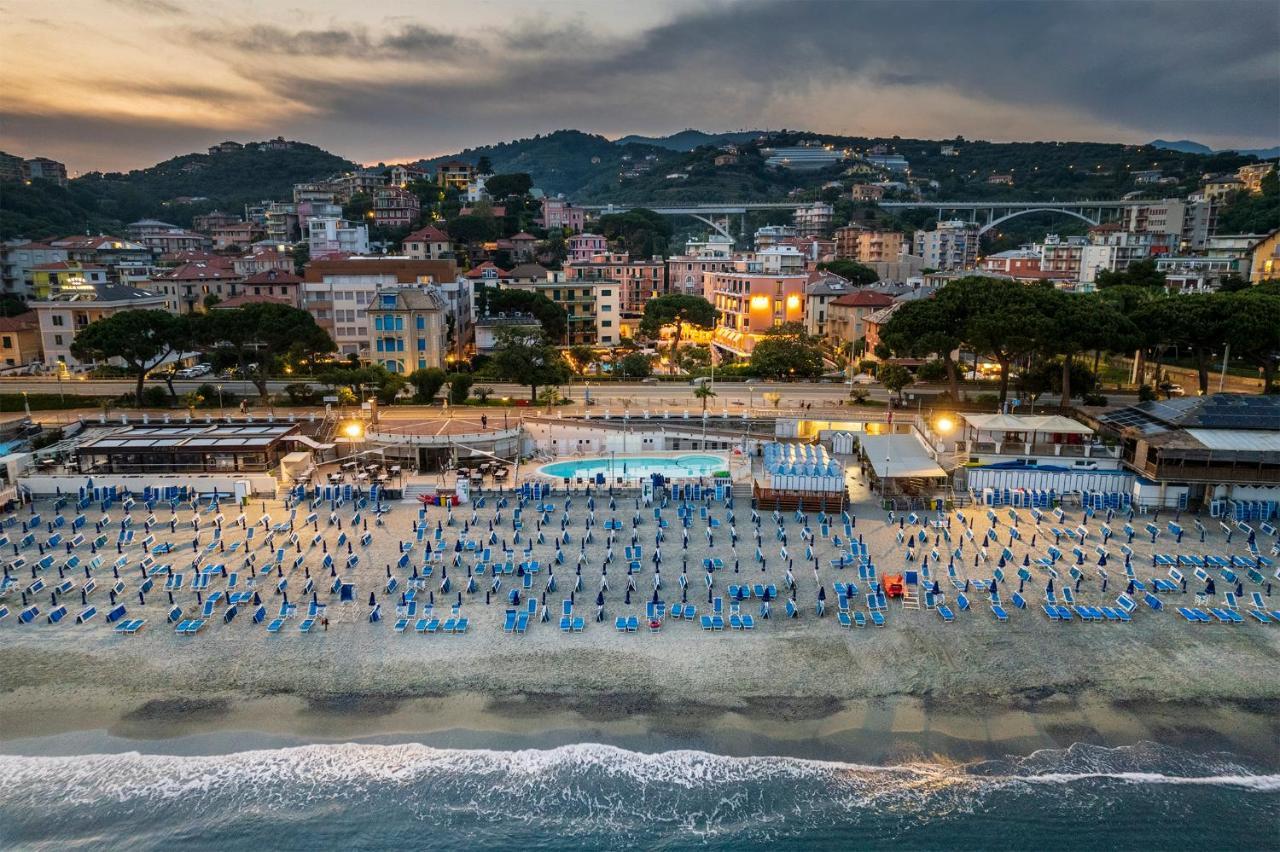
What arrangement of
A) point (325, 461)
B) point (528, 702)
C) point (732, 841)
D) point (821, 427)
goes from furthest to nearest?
point (821, 427) < point (325, 461) < point (528, 702) < point (732, 841)

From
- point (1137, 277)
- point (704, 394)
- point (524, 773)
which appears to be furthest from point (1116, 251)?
point (524, 773)

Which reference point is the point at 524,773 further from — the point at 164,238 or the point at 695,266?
the point at 164,238

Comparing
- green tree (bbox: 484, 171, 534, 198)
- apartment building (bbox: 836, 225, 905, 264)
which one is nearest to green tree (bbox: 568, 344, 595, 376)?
apartment building (bbox: 836, 225, 905, 264)

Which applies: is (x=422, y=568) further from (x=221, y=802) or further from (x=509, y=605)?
(x=221, y=802)

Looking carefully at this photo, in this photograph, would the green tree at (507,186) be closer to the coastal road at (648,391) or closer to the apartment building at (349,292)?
the apartment building at (349,292)

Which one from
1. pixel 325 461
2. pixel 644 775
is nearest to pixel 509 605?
pixel 644 775

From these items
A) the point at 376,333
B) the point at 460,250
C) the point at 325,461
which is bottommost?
the point at 325,461
